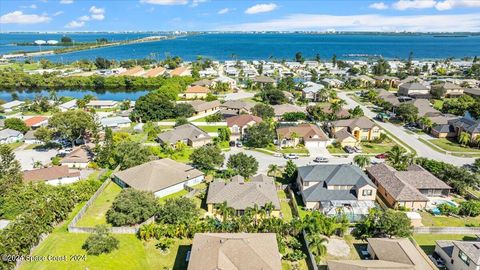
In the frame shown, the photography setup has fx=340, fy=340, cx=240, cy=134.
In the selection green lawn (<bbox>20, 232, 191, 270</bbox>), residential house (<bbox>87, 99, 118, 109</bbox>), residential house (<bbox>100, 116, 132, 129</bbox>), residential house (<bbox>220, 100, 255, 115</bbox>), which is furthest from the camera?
residential house (<bbox>87, 99, 118, 109</bbox>)

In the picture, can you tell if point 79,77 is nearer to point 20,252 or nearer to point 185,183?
point 185,183

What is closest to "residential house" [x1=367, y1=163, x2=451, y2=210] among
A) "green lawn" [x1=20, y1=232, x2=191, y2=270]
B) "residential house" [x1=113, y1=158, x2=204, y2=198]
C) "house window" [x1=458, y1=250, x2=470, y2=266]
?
"house window" [x1=458, y1=250, x2=470, y2=266]

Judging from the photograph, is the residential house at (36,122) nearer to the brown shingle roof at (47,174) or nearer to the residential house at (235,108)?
the brown shingle roof at (47,174)

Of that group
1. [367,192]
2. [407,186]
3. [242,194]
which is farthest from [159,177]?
[407,186]

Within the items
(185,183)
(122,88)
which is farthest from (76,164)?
(122,88)

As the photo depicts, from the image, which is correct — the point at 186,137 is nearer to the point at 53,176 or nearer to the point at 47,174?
the point at 53,176

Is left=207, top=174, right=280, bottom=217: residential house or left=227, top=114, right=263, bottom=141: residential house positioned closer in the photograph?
left=207, top=174, right=280, bottom=217: residential house

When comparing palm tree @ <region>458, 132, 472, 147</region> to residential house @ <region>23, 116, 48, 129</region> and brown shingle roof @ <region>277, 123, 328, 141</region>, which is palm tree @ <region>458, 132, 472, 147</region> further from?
residential house @ <region>23, 116, 48, 129</region>
